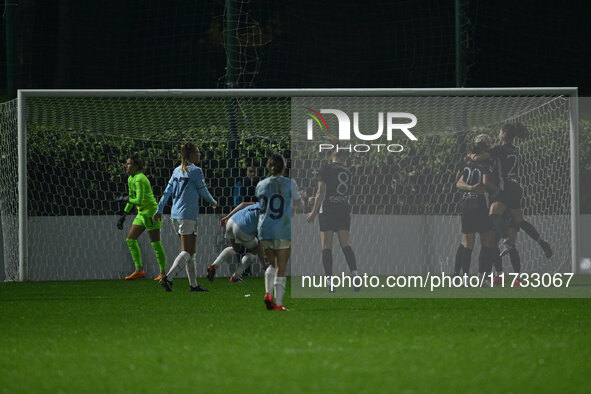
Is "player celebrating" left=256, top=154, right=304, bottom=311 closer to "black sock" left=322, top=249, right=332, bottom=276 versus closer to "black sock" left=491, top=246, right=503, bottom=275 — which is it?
"black sock" left=322, top=249, right=332, bottom=276

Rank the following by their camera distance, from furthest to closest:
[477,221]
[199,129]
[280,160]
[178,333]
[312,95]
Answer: [199,129]
[312,95]
[477,221]
[280,160]
[178,333]

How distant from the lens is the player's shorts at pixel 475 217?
11.7 meters

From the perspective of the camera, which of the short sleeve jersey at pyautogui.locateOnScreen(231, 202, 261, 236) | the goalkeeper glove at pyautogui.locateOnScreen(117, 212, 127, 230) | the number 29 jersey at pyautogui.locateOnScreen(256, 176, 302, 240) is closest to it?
the number 29 jersey at pyautogui.locateOnScreen(256, 176, 302, 240)

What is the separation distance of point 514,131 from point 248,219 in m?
3.57

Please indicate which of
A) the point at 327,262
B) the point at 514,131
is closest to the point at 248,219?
the point at 327,262

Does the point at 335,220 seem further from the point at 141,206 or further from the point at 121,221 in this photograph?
the point at 121,221

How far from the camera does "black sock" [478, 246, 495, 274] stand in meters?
11.8

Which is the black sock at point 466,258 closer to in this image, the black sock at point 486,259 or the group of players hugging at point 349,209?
the group of players hugging at point 349,209
